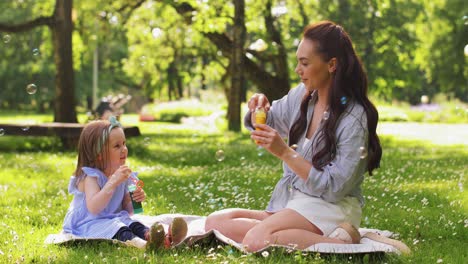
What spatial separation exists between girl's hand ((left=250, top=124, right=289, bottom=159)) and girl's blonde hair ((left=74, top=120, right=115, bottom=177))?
1411 millimetres

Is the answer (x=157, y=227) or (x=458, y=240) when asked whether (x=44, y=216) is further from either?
(x=458, y=240)

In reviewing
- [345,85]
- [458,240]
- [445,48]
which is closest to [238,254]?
[345,85]

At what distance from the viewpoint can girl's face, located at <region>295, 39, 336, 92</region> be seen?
5.18m

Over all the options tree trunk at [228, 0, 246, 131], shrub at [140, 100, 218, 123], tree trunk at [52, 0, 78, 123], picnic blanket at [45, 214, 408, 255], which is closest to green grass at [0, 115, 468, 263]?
picnic blanket at [45, 214, 408, 255]

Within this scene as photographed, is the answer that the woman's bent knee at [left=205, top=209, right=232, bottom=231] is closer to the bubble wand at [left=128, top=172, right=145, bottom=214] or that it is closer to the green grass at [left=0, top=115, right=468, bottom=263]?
the green grass at [left=0, top=115, right=468, bottom=263]

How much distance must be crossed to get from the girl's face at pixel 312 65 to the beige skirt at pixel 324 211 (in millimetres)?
825

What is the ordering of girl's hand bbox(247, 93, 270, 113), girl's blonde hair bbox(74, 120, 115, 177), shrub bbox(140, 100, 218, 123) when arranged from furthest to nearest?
shrub bbox(140, 100, 218, 123) → girl's blonde hair bbox(74, 120, 115, 177) → girl's hand bbox(247, 93, 270, 113)

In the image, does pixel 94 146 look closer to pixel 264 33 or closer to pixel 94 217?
pixel 94 217

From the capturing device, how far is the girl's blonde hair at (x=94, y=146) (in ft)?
19.0

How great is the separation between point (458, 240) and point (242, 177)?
423 centimetres

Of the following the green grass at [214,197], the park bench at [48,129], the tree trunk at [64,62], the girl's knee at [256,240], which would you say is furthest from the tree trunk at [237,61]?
the girl's knee at [256,240]

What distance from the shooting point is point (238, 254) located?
5.12 m

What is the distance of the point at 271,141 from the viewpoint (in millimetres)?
4859

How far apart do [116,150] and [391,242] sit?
2.22 m
